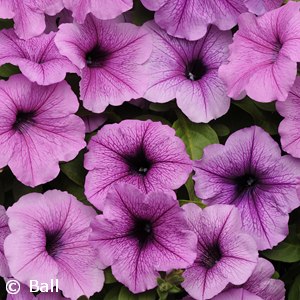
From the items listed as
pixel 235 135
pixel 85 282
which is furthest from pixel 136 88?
pixel 85 282

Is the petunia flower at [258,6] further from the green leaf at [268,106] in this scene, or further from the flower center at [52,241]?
the flower center at [52,241]

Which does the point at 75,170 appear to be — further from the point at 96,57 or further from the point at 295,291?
the point at 295,291

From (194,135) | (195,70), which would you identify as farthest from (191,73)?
(194,135)

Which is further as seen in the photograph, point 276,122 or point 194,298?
point 276,122

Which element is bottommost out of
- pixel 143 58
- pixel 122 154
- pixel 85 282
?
pixel 85 282

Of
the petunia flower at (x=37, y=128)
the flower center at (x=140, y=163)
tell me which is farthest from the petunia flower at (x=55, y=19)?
the flower center at (x=140, y=163)

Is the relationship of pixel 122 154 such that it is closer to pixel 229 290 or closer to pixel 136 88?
pixel 136 88
